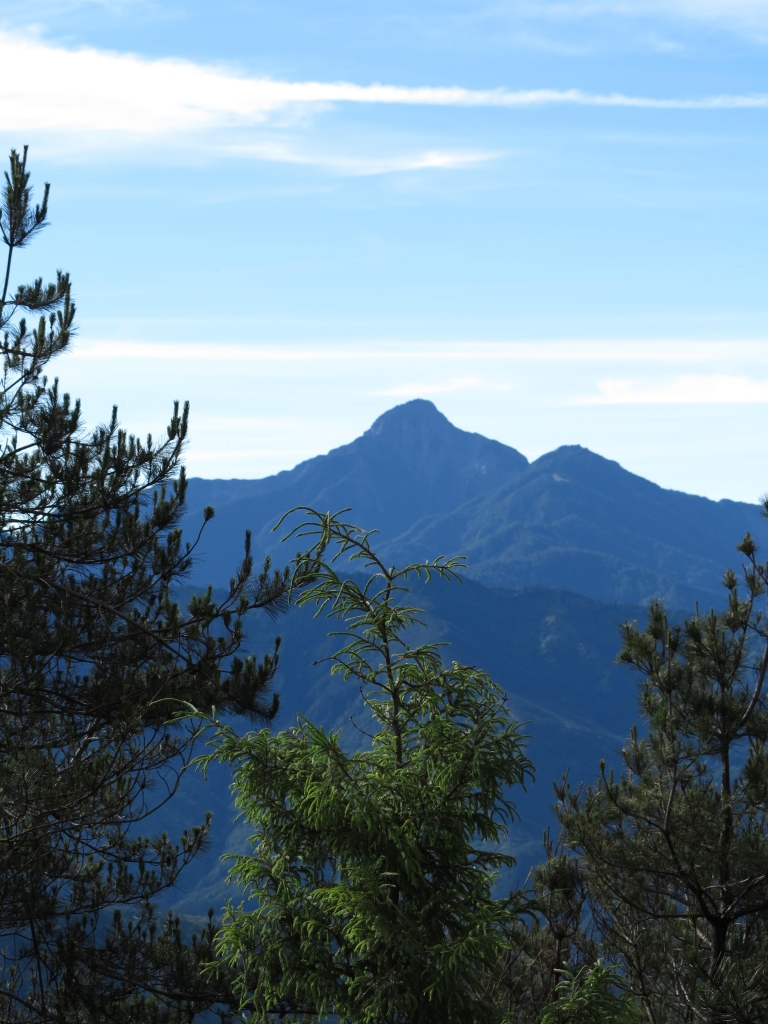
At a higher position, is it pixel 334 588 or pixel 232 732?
pixel 334 588

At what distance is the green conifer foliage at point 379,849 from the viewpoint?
572cm

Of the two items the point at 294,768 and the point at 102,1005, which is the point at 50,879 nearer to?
the point at 102,1005

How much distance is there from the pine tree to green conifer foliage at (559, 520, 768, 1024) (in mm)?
3725

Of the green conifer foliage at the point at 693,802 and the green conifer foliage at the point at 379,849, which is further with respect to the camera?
the green conifer foliage at the point at 693,802

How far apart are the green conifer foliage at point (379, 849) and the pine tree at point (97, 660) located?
3.05 meters

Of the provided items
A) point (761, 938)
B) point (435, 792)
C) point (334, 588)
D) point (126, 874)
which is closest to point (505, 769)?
point (435, 792)

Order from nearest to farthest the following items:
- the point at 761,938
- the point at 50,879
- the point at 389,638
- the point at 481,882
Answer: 1. the point at 481,882
2. the point at 389,638
3. the point at 761,938
4. the point at 50,879

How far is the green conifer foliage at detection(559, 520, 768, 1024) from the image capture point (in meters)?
9.16

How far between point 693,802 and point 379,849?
15.0ft

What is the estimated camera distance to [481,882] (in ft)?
20.0

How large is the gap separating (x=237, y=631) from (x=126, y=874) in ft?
10.1

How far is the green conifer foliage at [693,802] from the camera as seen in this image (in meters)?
9.16

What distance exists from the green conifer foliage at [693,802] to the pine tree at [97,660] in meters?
3.73

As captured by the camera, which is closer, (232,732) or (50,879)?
(232,732)
